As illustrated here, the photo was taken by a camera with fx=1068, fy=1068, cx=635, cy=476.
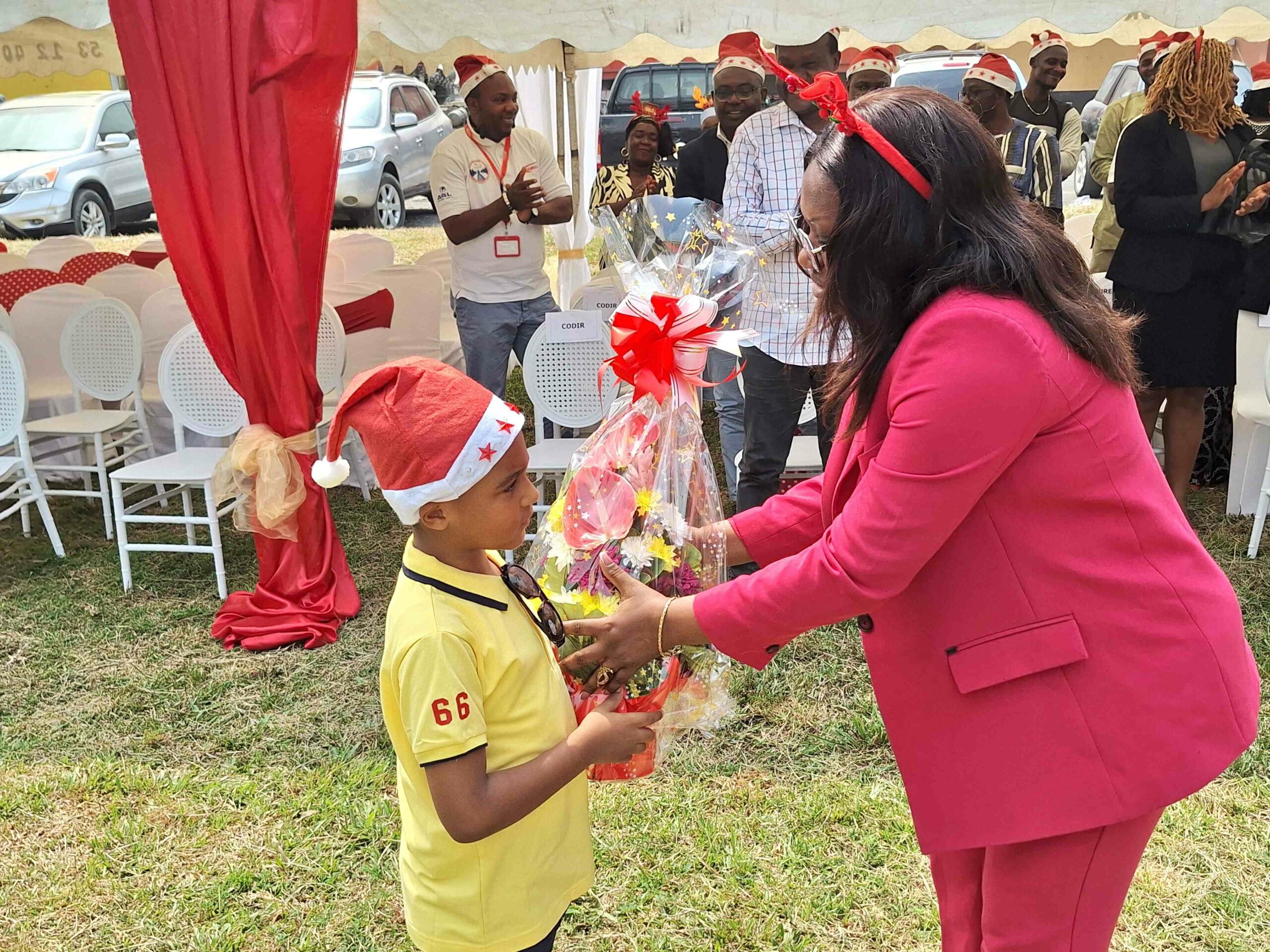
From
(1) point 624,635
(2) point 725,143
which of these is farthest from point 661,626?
(2) point 725,143

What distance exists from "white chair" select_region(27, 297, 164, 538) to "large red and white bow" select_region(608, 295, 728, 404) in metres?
4.47

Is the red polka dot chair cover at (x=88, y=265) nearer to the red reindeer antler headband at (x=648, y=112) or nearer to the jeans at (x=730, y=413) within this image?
the red reindeer antler headband at (x=648, y=112)

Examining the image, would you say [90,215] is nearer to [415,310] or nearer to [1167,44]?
[415,310]

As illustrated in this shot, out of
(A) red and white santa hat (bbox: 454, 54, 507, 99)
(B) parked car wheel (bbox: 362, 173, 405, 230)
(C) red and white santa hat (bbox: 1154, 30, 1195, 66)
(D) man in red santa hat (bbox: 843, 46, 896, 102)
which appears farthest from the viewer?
(B) parked car wheel (bbox: 362, 173, 405, 230)

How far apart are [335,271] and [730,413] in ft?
10.4

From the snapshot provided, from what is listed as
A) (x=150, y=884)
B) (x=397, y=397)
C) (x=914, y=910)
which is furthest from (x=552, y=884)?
(x=150, y=884)

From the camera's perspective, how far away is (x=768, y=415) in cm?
445

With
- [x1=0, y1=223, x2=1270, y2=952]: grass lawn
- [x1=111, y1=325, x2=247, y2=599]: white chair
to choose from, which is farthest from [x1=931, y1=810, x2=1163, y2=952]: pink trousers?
[x1=111, y1=325, x2=247, y2=599]: white chair

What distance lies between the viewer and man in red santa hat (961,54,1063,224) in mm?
5133

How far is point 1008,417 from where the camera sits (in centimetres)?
140

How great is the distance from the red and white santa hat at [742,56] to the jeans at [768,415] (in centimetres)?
222

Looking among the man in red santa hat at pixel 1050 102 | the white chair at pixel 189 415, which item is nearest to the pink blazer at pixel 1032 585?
the white chair at pixel 189 415

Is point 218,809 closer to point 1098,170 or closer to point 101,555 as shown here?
point 101,555

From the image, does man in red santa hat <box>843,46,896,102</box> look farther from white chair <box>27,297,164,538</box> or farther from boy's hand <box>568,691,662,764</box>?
boy's hand <box>568,691,662,764</box>
